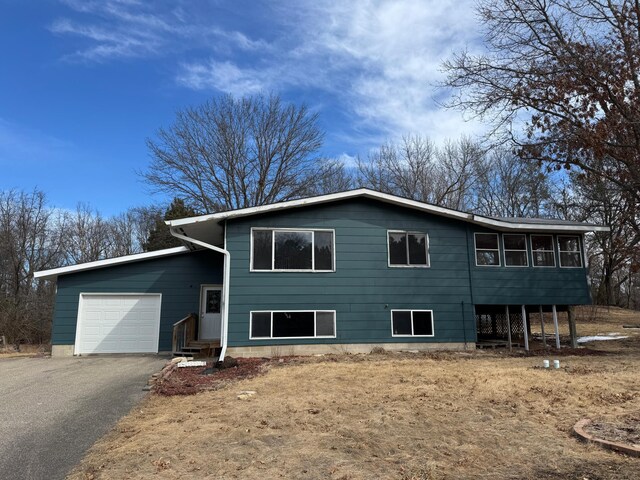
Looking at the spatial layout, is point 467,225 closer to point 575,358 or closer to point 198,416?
point 575,358

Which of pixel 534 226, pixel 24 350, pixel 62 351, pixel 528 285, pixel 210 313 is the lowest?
pixel 24 350

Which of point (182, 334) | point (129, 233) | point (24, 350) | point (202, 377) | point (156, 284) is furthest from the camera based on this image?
point (129, 233)

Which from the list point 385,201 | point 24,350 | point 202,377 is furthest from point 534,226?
point 24,350

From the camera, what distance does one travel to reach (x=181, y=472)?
4.00 meters

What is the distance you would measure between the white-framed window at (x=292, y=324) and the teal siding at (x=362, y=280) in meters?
0.14

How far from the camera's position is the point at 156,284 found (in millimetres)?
14836

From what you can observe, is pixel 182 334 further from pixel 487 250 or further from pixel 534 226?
pixel 534 226

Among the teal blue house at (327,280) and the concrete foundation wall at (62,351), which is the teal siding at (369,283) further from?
the concrete foundation wall at (62,351)

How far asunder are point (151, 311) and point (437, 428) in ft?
38.5

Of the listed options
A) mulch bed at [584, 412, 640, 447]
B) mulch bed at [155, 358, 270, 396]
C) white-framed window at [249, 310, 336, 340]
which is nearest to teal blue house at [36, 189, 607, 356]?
white-framed window at [249, 310, 336, 340]

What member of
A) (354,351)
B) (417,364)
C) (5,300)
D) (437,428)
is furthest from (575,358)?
(5,300)

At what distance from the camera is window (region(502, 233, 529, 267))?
547 inches

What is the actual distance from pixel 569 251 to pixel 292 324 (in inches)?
351

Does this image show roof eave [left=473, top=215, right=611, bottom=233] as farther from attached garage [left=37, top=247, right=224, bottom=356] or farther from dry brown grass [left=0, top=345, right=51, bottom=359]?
dry brown grass [left=0, top=345, right=51, bottom=359]
